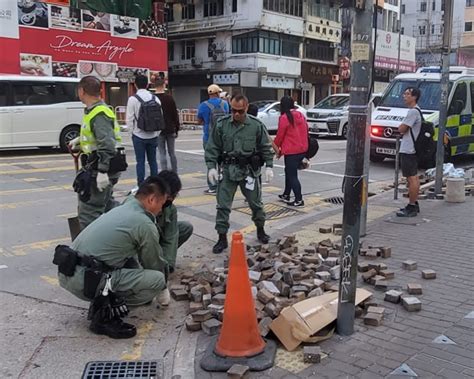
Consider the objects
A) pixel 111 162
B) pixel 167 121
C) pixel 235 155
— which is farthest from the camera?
pixel 167 121

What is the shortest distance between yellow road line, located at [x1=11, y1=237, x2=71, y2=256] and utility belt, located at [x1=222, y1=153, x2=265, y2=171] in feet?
6.76

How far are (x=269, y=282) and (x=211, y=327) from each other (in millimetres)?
798

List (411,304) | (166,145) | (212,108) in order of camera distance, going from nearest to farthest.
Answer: (411,304)
(212,108)
(166,145)

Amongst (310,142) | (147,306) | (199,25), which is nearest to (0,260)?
(147,306)

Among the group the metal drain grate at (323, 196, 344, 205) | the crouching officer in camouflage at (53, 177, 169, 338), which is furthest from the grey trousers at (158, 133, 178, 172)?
the crouching officer in camouflage at (53, 177, 169, 338)

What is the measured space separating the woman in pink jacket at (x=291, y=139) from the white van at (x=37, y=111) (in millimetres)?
7676

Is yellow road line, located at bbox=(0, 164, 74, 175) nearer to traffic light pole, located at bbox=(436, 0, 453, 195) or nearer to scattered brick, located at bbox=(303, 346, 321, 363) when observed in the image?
traffic light pole, located at bbox=(436, 0, 453, 195)

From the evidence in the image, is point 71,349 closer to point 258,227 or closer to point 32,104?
point 258,227

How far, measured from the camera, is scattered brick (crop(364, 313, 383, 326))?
3924 millimetres

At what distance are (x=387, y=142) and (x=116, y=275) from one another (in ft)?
32.0

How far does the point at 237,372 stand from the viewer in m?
3.20

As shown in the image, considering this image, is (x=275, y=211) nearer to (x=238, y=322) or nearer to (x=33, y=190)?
(x=33, y=190)

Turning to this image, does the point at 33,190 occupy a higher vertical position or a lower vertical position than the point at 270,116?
lower

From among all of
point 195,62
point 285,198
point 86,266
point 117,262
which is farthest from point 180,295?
point 195,62
